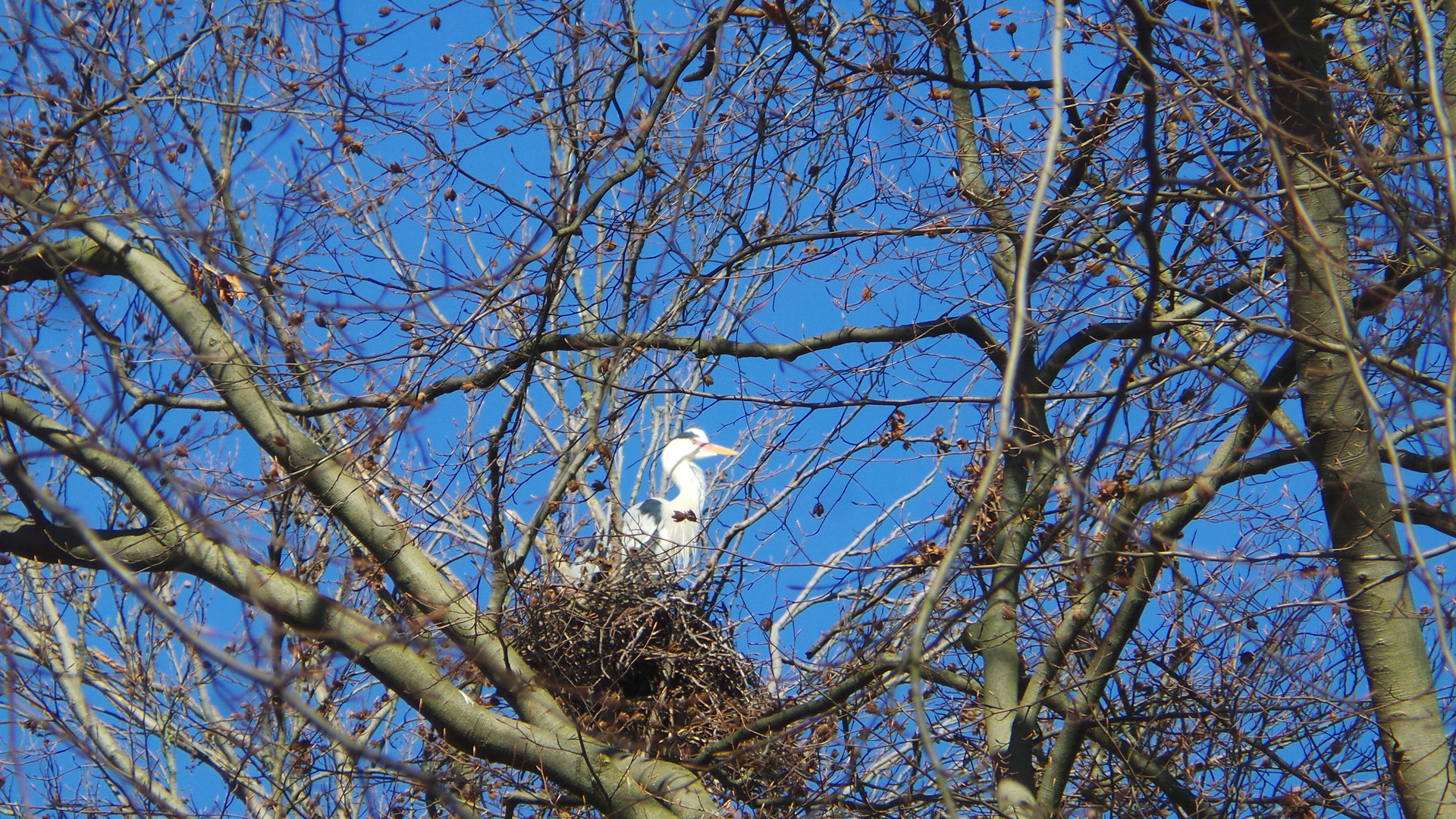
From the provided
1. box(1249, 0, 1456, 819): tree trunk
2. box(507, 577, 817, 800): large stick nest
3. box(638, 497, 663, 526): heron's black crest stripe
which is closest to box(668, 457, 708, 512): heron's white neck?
box(638, 497, 663, 526): heron's black crest stripe

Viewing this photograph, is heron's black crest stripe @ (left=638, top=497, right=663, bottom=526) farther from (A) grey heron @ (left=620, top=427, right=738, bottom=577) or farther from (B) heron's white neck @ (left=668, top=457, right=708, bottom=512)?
(B) heron's white neck @ (left=668, top=457, right=708, bottom=512)

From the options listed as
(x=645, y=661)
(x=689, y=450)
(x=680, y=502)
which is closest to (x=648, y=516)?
(x=680, y=502)

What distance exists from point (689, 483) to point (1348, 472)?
530 centimetres

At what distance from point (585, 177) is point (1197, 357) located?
1.91 meters

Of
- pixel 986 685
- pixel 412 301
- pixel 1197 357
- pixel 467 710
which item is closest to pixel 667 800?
pixel 467 710

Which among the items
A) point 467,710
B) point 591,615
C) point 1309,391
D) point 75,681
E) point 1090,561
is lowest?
point 467,710

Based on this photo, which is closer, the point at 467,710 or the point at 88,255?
the point at 467,710

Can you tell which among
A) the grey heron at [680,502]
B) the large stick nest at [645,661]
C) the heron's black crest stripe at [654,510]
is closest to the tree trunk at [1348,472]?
the large stick nest at [645,661]

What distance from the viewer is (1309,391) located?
3422mm

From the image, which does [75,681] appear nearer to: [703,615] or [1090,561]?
[703,615]

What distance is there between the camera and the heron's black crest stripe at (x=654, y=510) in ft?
25.2

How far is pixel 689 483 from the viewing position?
27.0ft

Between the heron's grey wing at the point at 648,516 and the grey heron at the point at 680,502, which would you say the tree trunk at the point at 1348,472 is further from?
the heron's grey wing at the point at 648,516

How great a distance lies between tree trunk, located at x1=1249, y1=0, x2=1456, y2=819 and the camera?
3135 mm
